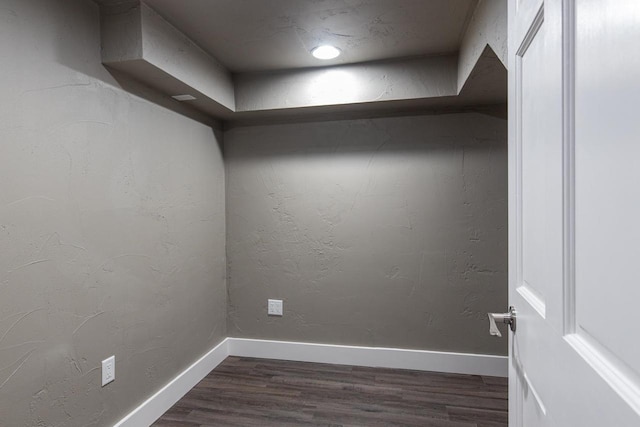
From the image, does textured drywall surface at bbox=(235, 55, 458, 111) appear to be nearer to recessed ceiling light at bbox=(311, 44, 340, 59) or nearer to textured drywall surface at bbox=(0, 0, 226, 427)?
recessed ceiling light at bbox=(311, 44, 340, 59)

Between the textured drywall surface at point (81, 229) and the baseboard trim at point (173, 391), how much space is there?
0.07 meters

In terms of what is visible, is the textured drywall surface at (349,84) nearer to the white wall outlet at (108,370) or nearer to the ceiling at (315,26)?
the ceiling at (315,26)

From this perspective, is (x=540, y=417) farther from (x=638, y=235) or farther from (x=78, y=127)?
(x=78, y=127)

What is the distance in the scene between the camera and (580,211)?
1.81 feet

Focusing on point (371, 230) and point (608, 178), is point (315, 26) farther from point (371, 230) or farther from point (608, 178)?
point (608, 178)

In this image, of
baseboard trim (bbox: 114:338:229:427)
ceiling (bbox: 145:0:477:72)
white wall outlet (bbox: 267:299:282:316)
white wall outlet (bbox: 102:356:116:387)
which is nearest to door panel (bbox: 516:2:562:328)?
ceiling (bbox: 145:0:477:72)

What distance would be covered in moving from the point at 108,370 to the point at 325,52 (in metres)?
2.20

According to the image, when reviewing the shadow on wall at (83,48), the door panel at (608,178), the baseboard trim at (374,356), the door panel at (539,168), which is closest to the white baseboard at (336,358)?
the baseboard trim at (374,356)

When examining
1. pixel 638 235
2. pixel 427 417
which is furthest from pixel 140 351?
pixel 638 235

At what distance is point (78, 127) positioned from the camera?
158 cm

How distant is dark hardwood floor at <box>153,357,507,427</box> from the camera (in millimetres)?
2016

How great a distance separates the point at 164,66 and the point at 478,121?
2.13 m

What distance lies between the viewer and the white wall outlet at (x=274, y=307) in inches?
112

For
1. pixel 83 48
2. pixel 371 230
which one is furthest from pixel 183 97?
pixel 371 230
